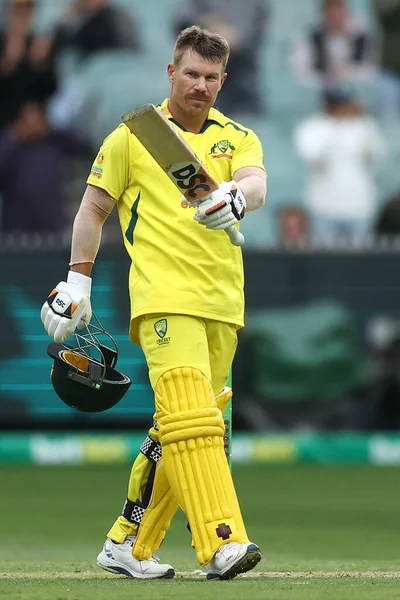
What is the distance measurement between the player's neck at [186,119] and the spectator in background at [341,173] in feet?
23.8

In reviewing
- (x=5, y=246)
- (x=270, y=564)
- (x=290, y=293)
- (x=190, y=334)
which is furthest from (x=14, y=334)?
(x=190, y=334)

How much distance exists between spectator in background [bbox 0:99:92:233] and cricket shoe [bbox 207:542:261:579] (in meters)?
7.48

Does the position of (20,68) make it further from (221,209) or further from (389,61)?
(221,209)

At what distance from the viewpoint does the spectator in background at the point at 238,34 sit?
44.1ft

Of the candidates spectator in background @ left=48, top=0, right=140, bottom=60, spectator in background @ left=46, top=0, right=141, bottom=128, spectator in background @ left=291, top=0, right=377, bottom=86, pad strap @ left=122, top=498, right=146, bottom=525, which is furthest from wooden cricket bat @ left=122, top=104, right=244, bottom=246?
spectator in background @ left=291, top=0, right=377, bottom=86

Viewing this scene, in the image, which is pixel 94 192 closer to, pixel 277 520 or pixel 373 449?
pixel 277 520

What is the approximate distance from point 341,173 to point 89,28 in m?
2.91

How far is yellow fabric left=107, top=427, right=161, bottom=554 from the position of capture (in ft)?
16.9

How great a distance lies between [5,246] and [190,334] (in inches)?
238

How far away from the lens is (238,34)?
13578 mm

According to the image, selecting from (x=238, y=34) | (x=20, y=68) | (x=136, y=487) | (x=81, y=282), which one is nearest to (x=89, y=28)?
(x=20, y=68)

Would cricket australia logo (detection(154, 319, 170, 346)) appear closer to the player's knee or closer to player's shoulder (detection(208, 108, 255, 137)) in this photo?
the player's knee

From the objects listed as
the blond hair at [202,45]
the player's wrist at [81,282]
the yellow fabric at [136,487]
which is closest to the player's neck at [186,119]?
the blond hair at [202,45]

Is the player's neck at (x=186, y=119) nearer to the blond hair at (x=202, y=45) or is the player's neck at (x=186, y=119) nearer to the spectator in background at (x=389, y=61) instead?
the blond hair at (x=202, y=45)
